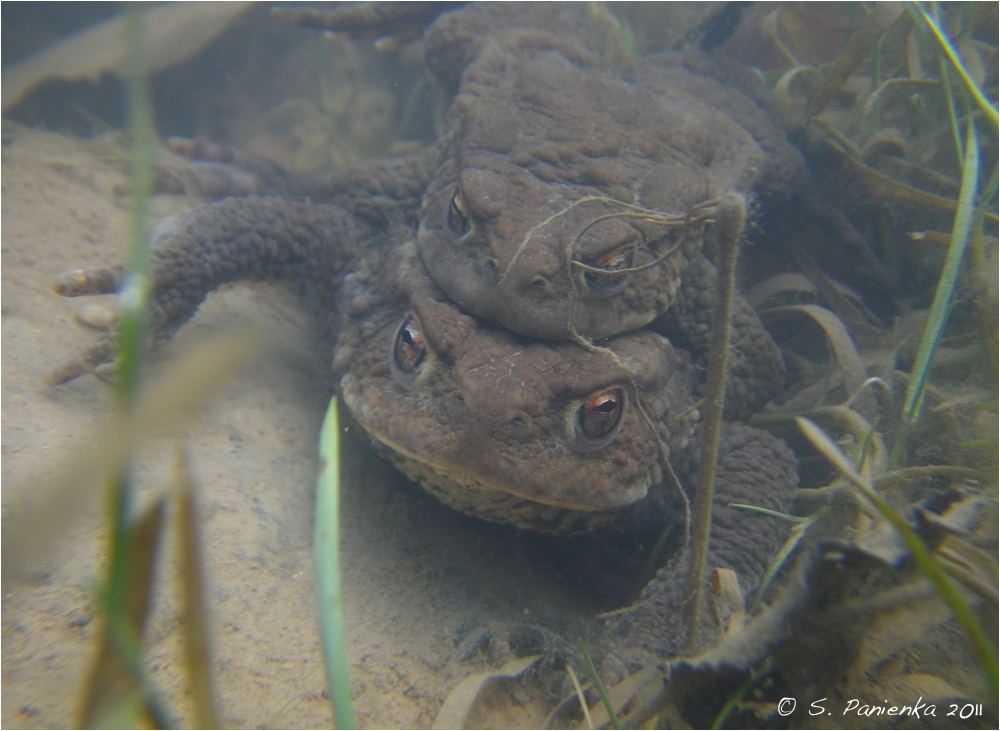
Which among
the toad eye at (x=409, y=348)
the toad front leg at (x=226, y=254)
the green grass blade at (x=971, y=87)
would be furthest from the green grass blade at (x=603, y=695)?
the green grass blade at (x=971, y=87)

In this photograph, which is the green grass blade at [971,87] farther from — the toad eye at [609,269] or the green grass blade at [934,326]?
the toad eye at [609,269]

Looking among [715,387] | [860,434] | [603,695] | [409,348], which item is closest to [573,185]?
[409,348]

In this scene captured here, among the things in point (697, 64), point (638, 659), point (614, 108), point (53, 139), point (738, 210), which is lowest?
point (638, 659)

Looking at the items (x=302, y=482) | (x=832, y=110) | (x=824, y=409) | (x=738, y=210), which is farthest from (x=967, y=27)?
(x=302, y=482)

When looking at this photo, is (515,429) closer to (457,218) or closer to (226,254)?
(457,218)

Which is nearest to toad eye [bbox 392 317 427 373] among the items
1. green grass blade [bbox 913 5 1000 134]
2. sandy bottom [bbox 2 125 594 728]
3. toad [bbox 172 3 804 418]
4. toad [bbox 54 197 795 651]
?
toad [bbox 54 197 795 651]

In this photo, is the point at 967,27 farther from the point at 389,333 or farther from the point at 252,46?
the point at 252,46

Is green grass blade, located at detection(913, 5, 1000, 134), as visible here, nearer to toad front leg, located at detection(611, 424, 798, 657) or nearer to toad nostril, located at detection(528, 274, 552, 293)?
toad front leg, located at detection(611, 424, 798, 657)
